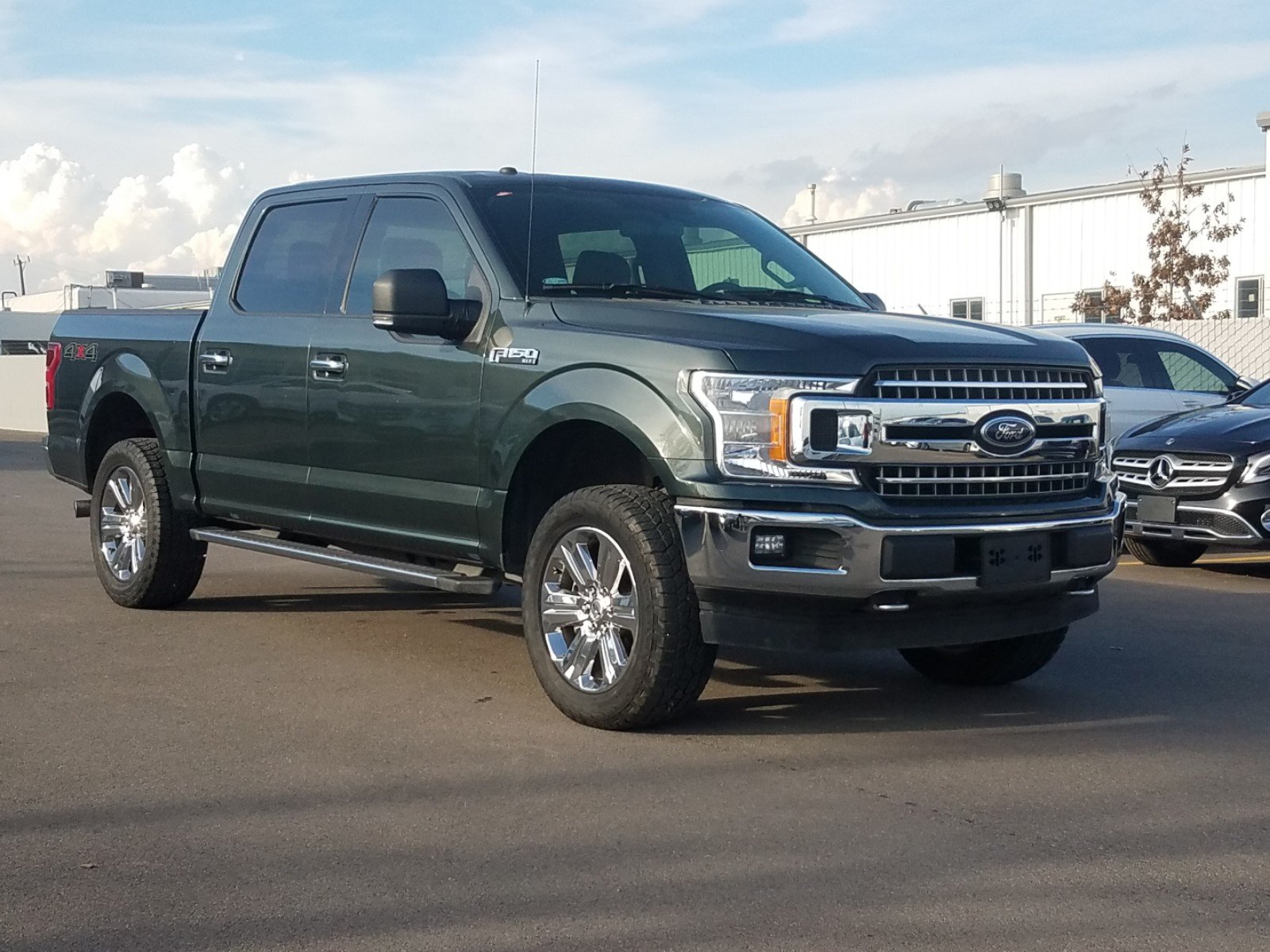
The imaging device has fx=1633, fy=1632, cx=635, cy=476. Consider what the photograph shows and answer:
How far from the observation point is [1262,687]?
21.9 feet

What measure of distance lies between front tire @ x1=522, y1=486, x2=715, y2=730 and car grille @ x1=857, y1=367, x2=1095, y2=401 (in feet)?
2.81

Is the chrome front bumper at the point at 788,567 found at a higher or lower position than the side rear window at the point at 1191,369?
lower

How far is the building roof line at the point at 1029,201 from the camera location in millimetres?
28219

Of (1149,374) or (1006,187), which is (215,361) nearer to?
(1149,374)

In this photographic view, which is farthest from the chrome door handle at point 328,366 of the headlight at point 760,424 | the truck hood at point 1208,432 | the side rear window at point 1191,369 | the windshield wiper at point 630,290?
the side rear window at point 1191,369

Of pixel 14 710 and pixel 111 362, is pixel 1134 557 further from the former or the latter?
pixel 14 710

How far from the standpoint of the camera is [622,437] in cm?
597

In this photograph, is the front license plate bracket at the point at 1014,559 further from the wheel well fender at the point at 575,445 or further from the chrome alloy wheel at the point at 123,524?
the chrome alloy wheel at the point at 123,524

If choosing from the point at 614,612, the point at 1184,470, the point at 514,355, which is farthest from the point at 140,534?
the point at 1184,470

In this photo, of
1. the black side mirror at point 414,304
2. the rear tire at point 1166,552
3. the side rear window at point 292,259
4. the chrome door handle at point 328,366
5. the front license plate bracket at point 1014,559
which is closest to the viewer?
the front license plate bracket at point 1014,559

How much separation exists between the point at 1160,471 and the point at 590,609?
18.8ft

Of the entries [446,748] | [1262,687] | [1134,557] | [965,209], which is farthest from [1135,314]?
[446,748]

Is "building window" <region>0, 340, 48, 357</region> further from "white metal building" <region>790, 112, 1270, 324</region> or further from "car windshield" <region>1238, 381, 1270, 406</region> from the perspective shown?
"car windshield" <region>1238, 381, 1270, 406</region>

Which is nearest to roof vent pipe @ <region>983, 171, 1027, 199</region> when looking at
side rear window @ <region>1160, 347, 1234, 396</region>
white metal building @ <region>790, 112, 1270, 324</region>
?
white metal building @ <region>790, 112, 1270, 324</region>
